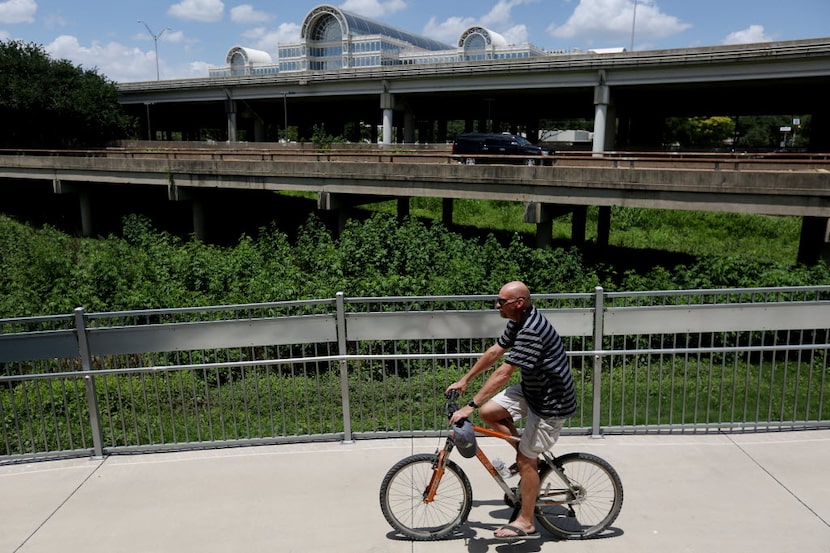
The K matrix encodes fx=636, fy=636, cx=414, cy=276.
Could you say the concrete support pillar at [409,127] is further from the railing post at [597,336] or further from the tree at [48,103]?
the railing post at [597,336]

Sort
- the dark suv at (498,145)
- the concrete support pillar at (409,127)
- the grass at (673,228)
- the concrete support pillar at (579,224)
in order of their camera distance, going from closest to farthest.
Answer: the dark suv at (498,145), the concrete support pillar at (579,224), the grass at (673,228), the concrete support pillar at (409,127)

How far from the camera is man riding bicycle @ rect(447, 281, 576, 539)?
4.07m

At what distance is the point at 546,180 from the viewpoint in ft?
67.3

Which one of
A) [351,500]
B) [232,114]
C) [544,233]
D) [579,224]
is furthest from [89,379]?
[232,114]

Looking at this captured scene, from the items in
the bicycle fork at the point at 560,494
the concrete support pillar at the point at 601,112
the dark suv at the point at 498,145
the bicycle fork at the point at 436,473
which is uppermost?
the concrete support pillar at the point at 601,112

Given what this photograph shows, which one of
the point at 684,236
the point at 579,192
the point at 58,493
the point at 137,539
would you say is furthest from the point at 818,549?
the point at 684,236

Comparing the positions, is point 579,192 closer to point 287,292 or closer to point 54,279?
point 287,292

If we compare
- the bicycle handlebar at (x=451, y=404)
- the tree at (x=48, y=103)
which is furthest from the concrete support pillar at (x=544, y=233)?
the tree at (x=48, y=103)

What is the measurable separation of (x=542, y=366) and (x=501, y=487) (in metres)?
1.03

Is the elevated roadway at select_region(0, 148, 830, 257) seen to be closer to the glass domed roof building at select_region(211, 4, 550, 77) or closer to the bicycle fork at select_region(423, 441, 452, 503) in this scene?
the bicycle fork at select_region(423, 441, 452, 503)

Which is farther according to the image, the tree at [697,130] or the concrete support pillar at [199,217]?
the tree at [697,130]

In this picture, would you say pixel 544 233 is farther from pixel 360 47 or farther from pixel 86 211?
pixel 360 47

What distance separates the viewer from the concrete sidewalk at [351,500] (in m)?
4.60

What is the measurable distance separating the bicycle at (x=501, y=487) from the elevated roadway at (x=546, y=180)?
15.3 m
